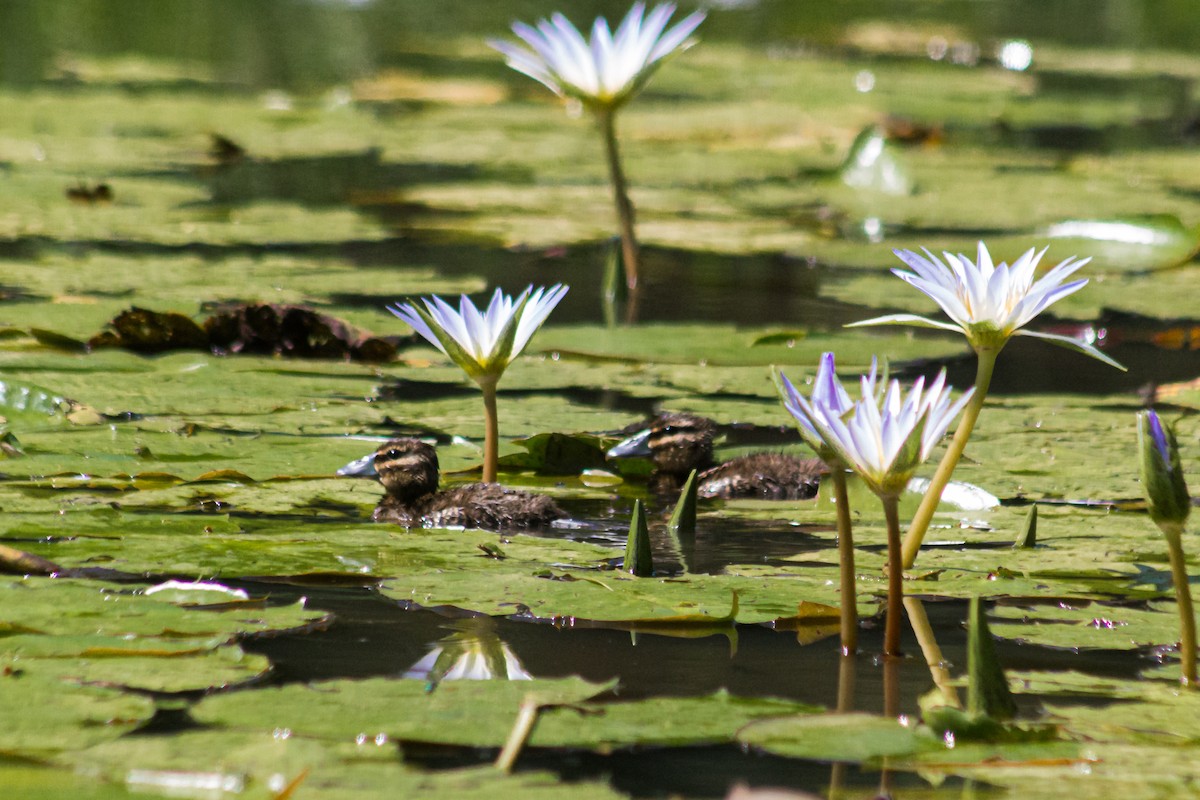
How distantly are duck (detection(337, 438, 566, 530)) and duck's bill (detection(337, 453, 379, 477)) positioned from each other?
142 mm

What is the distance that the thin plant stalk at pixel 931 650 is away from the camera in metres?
1.84

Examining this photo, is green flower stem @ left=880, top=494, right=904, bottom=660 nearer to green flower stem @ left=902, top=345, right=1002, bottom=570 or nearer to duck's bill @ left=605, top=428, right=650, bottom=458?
green flower stem @ left=902, top=345, right=1002, bottom=570

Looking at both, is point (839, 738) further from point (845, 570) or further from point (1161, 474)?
point (1161, 474)

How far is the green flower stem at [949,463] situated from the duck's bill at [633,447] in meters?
0.68

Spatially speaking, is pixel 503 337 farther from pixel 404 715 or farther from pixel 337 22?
pixel 337 22

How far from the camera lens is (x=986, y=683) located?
5.48 feet

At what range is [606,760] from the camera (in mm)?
1596

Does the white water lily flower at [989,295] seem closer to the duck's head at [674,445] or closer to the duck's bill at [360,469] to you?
the duck's head at [674,445]

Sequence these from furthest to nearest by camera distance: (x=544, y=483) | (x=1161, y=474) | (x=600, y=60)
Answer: (x=600, y=60) < (x=544, y=483) < (x=1161, y=474)

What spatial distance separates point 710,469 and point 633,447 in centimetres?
14

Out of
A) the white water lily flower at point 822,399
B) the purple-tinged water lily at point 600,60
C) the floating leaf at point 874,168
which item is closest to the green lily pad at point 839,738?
the white water lily flower at point 822,399

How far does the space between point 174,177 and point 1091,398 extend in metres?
4.35

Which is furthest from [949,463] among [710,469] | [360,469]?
[360,469]

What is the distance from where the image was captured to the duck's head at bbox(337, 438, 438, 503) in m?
2.51
